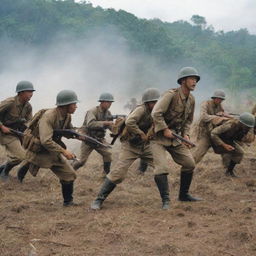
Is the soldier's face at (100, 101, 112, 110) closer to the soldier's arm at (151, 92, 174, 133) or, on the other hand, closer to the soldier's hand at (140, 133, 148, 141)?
the soldier's hand at (140, 133, 148, 141)

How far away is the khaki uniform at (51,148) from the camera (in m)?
6.09

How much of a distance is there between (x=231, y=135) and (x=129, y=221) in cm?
352

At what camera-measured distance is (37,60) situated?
1357 inches

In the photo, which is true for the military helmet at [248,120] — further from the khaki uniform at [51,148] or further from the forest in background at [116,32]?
the forest in background at [116,32]

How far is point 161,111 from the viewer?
6277 millimetres

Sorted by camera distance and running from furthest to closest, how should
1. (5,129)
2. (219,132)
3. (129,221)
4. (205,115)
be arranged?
(205,115) → (219,132) → (5,129) → (129,221)

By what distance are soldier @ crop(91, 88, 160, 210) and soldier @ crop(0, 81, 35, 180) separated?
2164 mm

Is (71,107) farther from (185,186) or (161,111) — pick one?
(185,186)

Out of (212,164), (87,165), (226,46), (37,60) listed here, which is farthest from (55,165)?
(226,46)

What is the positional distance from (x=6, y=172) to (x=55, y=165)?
234cm

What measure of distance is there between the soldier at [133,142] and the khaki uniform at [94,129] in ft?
6.51

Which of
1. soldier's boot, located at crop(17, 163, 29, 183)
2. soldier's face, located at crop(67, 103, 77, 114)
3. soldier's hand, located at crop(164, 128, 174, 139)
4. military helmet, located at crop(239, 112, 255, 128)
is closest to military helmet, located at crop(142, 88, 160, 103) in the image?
soldier's hand, located at crop(164, 128, 174, 139)

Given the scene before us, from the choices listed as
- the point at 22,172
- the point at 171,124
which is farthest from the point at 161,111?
the point at 22,172

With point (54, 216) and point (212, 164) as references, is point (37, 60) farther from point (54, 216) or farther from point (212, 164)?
point (54, 216)
